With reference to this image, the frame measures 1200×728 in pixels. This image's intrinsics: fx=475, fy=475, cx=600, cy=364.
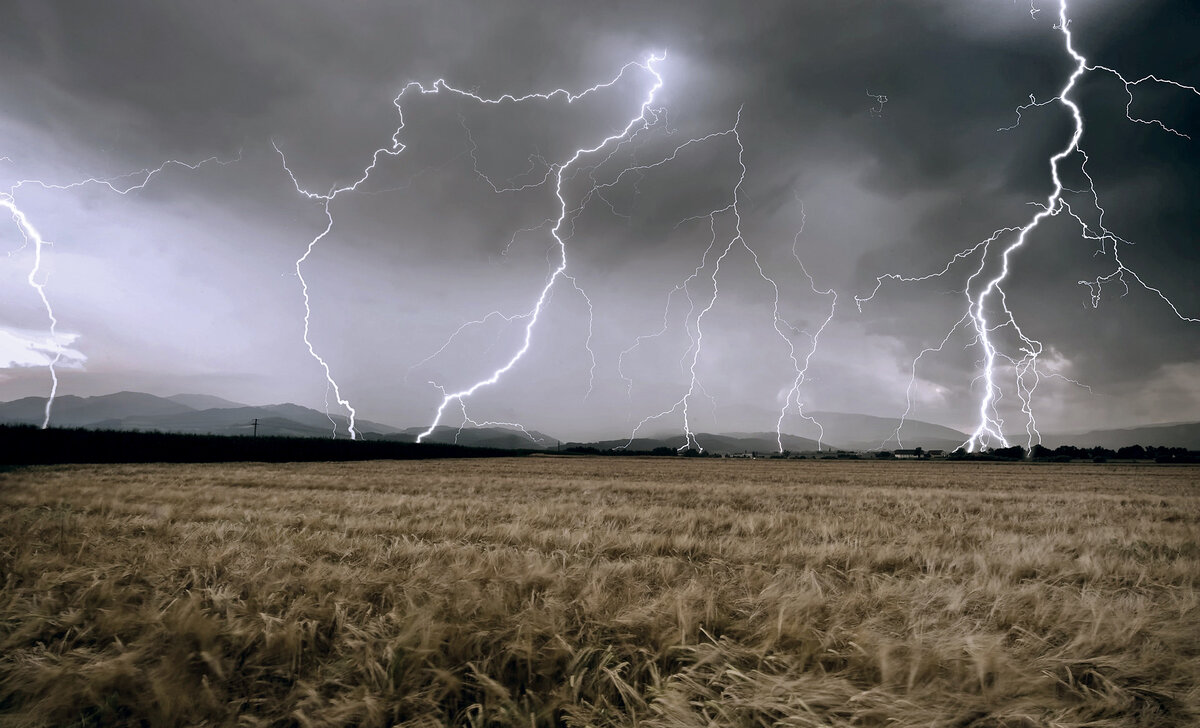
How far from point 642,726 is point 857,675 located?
2.94ft

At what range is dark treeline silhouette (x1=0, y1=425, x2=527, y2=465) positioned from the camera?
3381 cm

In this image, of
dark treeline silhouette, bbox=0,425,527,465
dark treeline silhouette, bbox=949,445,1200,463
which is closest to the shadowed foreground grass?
dark treeline silhouette, bbox=0,425,527,465

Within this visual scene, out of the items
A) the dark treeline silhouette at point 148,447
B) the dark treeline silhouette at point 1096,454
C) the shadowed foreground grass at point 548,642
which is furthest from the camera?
the dark treeline silhouette at point 1096,454

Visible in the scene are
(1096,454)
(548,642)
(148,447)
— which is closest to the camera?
(548,642)

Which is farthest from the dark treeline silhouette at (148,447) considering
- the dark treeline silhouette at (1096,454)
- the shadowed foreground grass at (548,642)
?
the dark treeline silhouette at (1096,454)

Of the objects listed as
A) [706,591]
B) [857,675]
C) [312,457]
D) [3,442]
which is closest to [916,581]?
[706,591]

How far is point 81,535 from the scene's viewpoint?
437cm

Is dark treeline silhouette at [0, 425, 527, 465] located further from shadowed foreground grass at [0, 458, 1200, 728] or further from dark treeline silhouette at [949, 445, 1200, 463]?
dark treeline silhouette at [949, 445, 1200, 463]

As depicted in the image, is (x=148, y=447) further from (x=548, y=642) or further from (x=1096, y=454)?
(x=1096, y=454)

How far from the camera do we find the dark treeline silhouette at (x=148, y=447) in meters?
33.8

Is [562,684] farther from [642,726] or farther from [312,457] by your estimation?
[312,457]

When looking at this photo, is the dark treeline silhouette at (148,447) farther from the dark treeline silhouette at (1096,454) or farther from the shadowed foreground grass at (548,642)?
the dark treeline silhouette at (1096,454)

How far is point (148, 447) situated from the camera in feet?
133

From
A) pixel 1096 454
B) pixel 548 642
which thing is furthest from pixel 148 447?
pixel 1096 454
